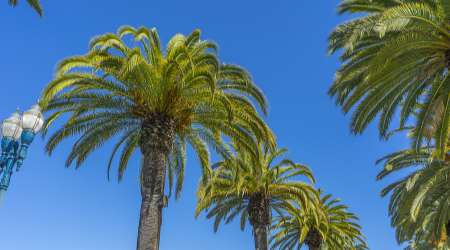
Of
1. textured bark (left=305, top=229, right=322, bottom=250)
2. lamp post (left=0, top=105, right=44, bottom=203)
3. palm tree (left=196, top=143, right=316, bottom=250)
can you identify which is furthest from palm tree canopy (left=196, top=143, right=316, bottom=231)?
lamp post (left=0, top=105, right=44, bottom=203)

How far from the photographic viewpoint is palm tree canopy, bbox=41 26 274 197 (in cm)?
1443

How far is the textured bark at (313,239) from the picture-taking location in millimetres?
30109

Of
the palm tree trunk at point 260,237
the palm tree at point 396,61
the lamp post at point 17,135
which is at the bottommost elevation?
the lamp post at point 17,135

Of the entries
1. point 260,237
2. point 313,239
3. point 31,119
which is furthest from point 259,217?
point 31,119

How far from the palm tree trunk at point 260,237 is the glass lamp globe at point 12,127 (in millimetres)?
15967

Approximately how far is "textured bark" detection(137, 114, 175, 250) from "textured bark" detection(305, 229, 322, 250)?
18.3m

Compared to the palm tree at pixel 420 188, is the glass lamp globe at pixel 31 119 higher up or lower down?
lower down

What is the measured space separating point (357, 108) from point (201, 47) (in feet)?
20.5

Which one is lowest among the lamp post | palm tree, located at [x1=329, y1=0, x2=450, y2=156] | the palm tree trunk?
the lamp post

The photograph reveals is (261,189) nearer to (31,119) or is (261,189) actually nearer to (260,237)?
(260,237)

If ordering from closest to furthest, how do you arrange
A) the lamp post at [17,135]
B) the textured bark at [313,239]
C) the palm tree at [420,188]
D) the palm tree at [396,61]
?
the lamp post at [17,135]
the palm tree at [396,61]
the palm tree at [420,188]
the textured bark at [313,239]

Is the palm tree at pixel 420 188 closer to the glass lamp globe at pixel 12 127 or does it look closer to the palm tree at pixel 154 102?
the palm tree at pixel 154 102

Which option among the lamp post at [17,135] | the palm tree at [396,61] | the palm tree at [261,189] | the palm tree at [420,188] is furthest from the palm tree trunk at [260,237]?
the lamp post at [17,135]

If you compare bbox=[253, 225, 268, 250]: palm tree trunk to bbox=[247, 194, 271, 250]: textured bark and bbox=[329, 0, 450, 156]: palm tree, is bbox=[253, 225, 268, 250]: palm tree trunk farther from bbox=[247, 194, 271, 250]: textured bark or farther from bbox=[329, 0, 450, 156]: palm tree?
bbox=[329, 0, 450, 156]: palm tree
